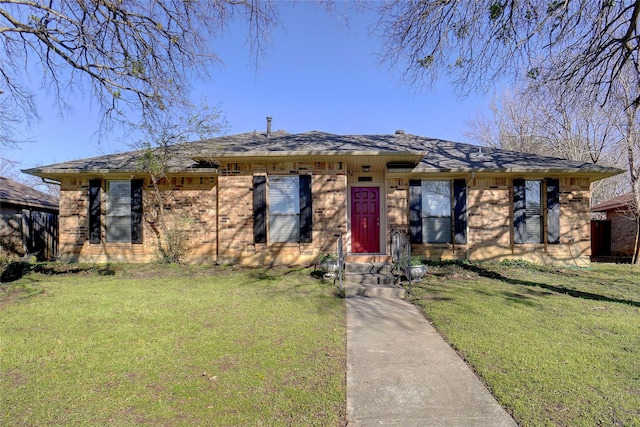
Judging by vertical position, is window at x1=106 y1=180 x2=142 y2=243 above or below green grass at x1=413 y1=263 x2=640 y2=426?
above

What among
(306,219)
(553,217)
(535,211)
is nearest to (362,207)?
(306,219)

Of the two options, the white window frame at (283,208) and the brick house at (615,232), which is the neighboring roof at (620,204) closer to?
the brick house at (615,232)

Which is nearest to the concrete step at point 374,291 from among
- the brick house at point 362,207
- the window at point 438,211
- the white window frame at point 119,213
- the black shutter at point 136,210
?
the brick house at point 362,207

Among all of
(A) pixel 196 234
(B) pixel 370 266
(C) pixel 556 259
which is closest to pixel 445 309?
(B) pixel 370 266

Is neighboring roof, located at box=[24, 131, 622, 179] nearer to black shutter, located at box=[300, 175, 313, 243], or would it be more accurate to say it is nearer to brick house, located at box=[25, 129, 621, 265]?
brick house, located at box=[25, 129, 621, 265]

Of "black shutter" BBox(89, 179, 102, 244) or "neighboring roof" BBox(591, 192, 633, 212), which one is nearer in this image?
"black shutter" BBox(89, 179, 102, 244)

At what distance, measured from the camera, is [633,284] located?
7.75m

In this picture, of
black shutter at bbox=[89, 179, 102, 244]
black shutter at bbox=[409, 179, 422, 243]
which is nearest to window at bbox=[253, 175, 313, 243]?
black shutter at bbox=[409, 179, 422, 243]

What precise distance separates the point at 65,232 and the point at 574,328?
12395 millimetres

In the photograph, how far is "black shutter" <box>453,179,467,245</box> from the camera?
9.81 m

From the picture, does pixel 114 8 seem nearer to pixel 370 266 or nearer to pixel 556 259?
pixel 370 266

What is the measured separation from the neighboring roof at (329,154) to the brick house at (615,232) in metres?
8.34

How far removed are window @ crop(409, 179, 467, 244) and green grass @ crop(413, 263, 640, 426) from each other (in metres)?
1.85

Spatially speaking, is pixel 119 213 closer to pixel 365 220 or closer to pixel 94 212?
pixel 94 212
